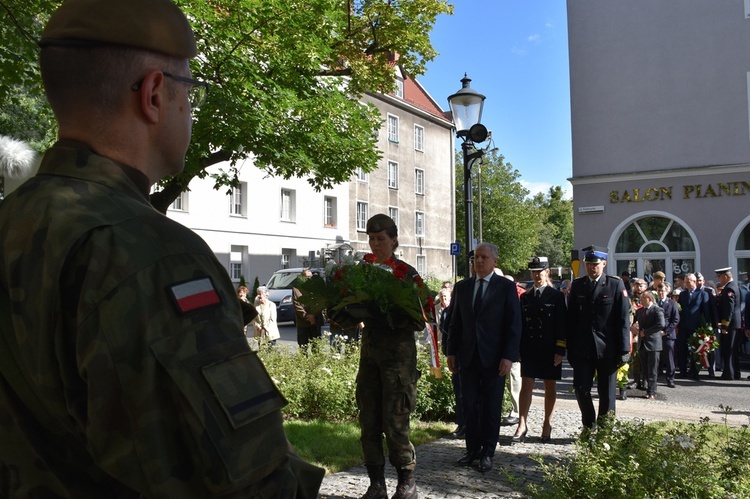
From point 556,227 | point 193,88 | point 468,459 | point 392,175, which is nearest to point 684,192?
point 468,459

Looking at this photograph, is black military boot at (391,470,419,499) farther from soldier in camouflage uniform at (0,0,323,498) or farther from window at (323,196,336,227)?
window at (323,196,336,227)

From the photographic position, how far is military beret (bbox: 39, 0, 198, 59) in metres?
1.23

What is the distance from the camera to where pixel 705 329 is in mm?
13656

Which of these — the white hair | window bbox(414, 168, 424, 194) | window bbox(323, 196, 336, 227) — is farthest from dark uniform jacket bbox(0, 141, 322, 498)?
window bbox(414, 168, 424, 194)

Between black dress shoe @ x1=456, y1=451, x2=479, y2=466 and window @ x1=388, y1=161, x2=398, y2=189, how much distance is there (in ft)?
123

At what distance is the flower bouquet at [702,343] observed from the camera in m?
13.6

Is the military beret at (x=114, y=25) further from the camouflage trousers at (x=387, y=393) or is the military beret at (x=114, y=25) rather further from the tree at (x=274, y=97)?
the tree at (x=274, y=97)

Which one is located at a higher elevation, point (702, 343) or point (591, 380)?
point (591, 380)

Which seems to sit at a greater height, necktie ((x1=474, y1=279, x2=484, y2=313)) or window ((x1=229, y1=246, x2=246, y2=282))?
window ((x1=229, y1=246, x2=246, y2=282))

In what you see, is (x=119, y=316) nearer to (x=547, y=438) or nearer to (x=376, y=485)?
(x=376, y=485)

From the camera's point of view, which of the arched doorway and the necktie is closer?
the necktie

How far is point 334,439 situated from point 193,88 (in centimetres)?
607

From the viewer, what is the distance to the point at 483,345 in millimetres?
6676

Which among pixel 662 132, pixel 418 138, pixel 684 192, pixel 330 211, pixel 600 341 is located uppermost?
pixel 418 138
